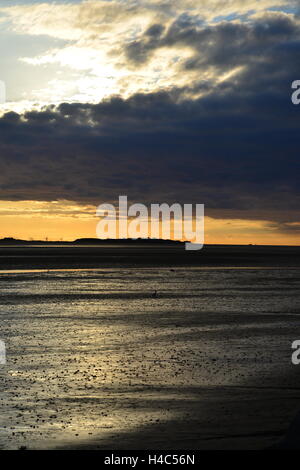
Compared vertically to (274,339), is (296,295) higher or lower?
higher

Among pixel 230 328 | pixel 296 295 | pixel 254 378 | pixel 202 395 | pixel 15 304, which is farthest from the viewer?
pixel 296 295

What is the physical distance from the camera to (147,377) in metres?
17.8

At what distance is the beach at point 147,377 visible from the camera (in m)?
12.8

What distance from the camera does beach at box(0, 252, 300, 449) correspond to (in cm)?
1282

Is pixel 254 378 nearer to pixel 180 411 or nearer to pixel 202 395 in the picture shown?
pixel 202 395

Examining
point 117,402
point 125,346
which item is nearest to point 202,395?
point 117,402

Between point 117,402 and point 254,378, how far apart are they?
4717 mm

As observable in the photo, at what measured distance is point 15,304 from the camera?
37.0 meters
